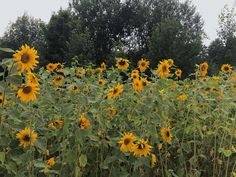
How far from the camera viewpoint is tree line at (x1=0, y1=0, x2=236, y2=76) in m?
27.6

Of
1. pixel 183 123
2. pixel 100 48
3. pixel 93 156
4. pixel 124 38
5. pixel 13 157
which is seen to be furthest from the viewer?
pixel 124 38

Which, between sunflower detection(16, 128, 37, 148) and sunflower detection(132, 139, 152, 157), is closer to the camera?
sunflower detection(16, 128, 37, 148)

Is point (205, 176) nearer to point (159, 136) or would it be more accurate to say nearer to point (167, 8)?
point (159, 136)

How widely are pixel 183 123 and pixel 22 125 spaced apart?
112cm

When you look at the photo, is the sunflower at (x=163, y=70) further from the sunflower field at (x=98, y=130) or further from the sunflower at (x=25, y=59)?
the sunflower at (x=25, y=59)

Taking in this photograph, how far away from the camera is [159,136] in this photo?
10.2 feet

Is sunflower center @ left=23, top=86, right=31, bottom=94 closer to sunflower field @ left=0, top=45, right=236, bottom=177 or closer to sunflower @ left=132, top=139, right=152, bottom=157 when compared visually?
sunflower field @ left=0, top=45, right=236, bottom=177

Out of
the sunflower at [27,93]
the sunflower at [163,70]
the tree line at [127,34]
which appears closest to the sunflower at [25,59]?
the sunflower at [27,93]

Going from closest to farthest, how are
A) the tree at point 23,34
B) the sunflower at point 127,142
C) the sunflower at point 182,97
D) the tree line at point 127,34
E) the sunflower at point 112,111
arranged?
the sunflower at point 127,142 → the sunflower at point 112,111 → the sunflower at point 182,97 → the tree line at point 127,34 → the tree at point 23,34

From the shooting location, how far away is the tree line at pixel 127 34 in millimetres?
27594

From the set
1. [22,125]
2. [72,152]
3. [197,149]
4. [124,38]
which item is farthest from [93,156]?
[124,38]

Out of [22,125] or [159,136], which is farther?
[159,136]

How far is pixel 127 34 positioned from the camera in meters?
37.5

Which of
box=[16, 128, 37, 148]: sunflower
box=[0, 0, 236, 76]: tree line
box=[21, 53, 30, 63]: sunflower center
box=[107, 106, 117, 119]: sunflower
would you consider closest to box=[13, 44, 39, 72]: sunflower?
box=[21, 53, 30, 63]: sunflower center
